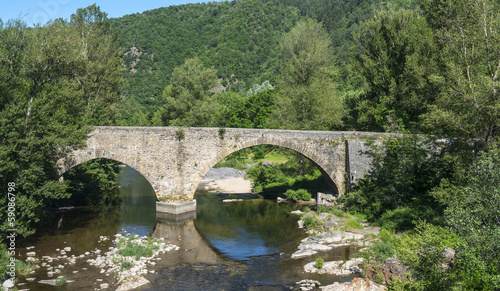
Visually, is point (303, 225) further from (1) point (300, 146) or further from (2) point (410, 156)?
(2) point (410, 156)

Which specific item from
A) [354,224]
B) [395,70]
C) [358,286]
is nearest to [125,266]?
[358,286]

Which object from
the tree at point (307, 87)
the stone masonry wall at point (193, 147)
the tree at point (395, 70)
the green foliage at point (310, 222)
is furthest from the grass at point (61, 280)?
the tree at point (395, 70)

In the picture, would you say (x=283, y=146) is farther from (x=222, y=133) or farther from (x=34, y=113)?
(x=34, y=113)

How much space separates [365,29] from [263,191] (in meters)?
15.8

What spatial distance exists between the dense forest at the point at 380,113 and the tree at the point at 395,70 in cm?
11

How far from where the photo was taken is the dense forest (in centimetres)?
1252

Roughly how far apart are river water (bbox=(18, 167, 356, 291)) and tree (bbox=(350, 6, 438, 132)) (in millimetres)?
9823

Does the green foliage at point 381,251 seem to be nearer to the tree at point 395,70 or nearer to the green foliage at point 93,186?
the tree at point 395,70

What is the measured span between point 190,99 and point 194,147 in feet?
74.4

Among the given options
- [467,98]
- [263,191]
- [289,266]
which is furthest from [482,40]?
[263,191]

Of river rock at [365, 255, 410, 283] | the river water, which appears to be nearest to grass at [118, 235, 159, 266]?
the river water

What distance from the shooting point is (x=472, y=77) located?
62.3ft

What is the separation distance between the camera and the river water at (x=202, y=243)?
1747 centimetres

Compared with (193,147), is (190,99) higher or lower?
higher
